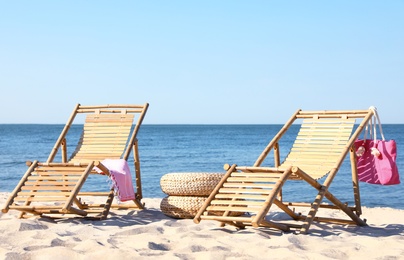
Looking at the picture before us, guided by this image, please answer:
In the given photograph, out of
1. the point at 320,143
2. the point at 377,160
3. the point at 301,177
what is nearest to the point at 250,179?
the point at 301,177

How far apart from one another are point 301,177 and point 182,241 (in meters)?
1.09

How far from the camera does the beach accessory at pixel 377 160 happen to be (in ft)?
19.1

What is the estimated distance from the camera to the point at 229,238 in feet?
15.0

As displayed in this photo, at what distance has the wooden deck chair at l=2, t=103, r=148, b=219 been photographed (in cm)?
567

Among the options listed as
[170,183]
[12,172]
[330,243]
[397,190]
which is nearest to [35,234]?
[170,183]

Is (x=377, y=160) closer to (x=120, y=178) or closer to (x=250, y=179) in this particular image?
(x=250, y=179)

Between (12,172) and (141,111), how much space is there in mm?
10855

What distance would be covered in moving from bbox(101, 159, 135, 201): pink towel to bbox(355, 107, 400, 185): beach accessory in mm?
2042

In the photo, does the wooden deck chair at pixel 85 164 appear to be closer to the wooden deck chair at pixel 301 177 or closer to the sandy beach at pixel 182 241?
the sandy beach at pixel 182 241

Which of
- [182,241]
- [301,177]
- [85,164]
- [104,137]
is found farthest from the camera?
[104,137]

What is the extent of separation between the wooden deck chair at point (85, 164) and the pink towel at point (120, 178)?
71 mm

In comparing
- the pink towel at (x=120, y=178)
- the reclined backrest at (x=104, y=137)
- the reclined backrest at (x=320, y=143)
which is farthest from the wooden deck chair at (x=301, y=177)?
the reclined backrest at (x=104, y=137)

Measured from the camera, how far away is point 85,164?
18.8ft

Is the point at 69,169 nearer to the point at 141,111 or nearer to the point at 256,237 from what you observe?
the point at 141,111
